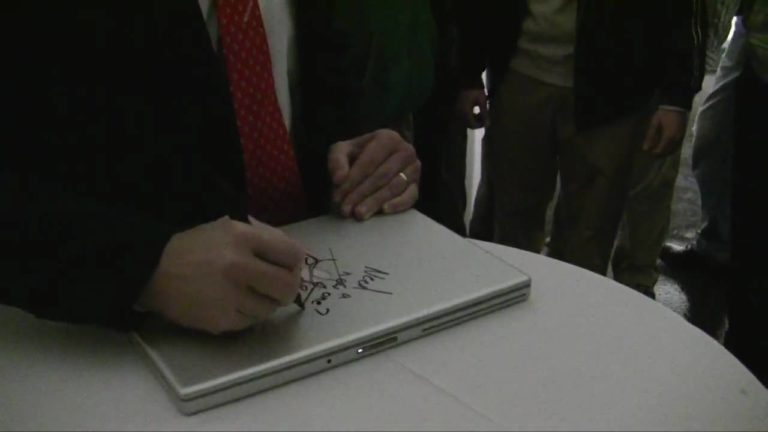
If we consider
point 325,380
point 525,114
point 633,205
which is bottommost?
point 633,205

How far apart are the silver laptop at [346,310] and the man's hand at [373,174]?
3 cm

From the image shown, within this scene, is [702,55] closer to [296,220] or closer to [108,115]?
[296,220]

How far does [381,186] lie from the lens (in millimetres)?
826

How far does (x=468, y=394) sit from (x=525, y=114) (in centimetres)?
118

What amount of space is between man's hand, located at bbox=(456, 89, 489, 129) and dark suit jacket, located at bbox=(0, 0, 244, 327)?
3.43 feet

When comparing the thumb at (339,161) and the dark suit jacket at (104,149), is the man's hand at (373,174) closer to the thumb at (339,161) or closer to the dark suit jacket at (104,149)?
the thumb at (339,161)

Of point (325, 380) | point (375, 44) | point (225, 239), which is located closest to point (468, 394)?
point (325, 380)

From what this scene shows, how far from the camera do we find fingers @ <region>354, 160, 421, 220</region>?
800 millimetres

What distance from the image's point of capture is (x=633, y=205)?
183 centimetres

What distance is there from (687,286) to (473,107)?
92cm

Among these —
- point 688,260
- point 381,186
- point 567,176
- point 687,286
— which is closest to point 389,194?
point 381,186

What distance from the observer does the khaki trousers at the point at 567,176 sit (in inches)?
64.3

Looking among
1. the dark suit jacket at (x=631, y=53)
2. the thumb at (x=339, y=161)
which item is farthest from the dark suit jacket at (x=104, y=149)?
the dark suit jacket at (x=631, y=53)

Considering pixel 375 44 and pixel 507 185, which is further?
pixel 507 185
